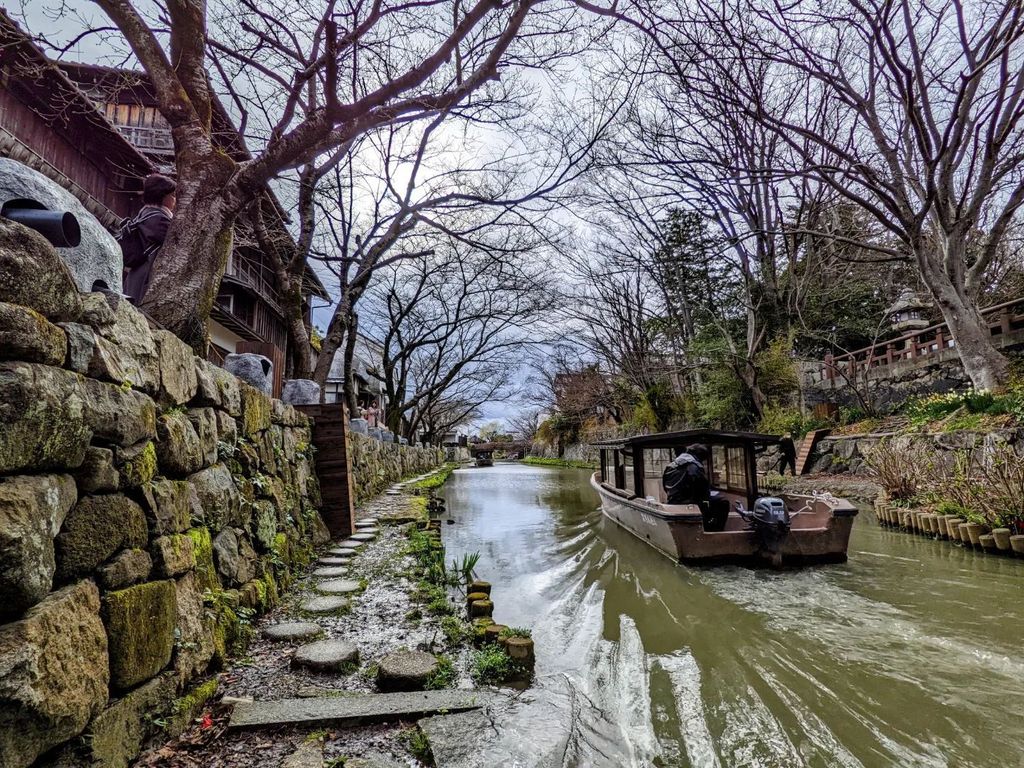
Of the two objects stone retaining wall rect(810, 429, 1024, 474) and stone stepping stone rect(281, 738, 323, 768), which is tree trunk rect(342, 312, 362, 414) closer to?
stone stepping stone rect(281, 738, 323, 768)

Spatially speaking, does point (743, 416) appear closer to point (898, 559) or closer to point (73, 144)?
point (898, 559)

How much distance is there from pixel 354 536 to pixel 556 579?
303 cm

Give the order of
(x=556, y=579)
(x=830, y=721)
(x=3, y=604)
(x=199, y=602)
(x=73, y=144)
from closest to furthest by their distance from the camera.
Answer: (x=3, y=604), (x=199, y=602), (x=830, y=721), (x=556, y=579), (x=73, y=144)

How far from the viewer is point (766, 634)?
4977 mm

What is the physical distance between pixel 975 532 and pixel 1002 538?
493 millimetres

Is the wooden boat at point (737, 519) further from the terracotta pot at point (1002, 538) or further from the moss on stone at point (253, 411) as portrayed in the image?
the moss on stone at point (253, 411)

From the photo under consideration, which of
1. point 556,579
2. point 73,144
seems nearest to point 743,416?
point 556,579

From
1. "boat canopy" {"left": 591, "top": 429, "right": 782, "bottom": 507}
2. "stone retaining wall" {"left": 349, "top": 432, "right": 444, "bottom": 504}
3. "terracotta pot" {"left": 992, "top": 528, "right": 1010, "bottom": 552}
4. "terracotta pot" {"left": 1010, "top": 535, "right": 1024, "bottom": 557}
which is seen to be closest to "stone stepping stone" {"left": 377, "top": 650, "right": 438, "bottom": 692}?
"stone retaining wall" {"left": 349, "top": 432, "right": 444, "bottom": 504}

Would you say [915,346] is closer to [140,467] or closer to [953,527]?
[953,527]

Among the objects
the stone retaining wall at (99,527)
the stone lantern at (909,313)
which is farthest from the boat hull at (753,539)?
the stone lantern at (909,313)

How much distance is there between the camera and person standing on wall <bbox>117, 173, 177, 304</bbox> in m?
4.53

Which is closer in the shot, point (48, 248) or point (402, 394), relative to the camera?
point (48, 248)

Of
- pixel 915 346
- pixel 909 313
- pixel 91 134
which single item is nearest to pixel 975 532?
pixel 915 346

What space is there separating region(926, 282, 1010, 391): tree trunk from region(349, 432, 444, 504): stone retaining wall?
1237cm
